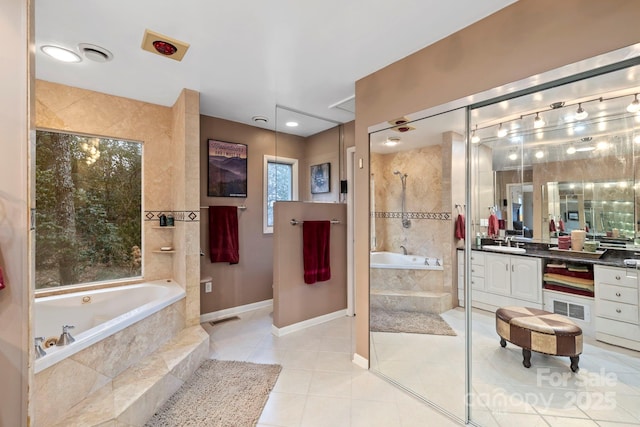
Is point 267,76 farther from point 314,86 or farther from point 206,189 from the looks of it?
point 206,189

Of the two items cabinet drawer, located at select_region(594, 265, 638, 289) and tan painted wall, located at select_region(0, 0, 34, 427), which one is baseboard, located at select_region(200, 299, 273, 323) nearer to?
tan painted wall, located at select_region(0, 0, 34, 427)

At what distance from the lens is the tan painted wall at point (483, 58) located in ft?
4.08

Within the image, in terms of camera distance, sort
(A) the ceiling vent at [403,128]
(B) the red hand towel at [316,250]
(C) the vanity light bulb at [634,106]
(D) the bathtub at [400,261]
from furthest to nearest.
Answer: (B) the red hand towel at [316,250]
(D) the bathtub at [400,261]
(A) the ceiling vent at [403,128]
(C) the vanity light bulb at [634,106]

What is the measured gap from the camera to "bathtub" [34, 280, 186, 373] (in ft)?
6.79

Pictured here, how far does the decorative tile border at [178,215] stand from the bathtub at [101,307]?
27.5 inches

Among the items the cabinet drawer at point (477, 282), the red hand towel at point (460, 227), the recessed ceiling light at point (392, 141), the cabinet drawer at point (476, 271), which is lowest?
the cabinet drawer at point (477, 282)

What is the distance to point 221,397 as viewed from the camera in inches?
78.5

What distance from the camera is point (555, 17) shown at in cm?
135

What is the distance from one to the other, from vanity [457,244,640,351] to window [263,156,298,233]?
1958 mm

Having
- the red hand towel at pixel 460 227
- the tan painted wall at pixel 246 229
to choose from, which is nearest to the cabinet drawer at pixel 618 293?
the red hand towel at pixel 460 227

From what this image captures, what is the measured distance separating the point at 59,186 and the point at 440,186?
3516mm

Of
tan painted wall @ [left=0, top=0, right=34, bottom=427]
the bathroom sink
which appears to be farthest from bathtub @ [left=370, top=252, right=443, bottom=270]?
tan painted wall @ [left=0, top=0, right=34, bottom=427]

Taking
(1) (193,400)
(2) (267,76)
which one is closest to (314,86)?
(2) (267,76)

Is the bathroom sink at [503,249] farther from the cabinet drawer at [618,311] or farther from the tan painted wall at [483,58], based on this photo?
the tan painted wall at [483,58]
